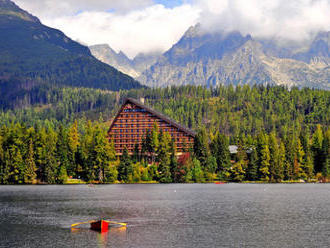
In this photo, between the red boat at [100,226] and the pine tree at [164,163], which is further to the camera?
the pine tree at [164,163]

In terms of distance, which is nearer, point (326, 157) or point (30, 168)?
point (30, 168)

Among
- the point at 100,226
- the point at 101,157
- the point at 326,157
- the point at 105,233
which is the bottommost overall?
the point at 105,233

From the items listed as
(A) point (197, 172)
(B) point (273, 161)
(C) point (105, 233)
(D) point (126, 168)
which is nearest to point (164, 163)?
(A) point (197, 172)

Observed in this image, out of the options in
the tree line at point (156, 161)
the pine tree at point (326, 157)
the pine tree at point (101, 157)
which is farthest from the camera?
the pine tree at point (326, 157)

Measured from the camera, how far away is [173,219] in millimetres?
87312

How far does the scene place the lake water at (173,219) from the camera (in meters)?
67.8

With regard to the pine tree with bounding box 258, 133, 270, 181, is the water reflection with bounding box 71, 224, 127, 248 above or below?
below

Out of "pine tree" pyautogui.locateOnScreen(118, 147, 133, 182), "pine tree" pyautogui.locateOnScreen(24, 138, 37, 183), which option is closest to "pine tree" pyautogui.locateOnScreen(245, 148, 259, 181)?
"pine tree" pyautogui.locateOnScreen(118, 147, 133, 182)

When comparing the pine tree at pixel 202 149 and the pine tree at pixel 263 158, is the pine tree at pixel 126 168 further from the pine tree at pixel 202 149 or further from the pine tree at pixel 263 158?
the pine tree at pixel 263 158

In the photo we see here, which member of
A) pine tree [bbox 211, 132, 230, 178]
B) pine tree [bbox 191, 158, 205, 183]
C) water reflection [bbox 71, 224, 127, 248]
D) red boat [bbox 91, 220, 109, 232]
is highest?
pine tree [bbox 211, 132, 230, 178]

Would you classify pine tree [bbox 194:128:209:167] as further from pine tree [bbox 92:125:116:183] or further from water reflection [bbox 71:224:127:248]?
water reflection [bbox 71:224:127:248]

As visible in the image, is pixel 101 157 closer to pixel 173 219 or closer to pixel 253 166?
pixel 253 166

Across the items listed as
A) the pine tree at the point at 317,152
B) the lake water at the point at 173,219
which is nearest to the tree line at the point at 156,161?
the pine tree at the point at 317,152

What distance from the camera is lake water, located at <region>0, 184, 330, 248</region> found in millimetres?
67794
